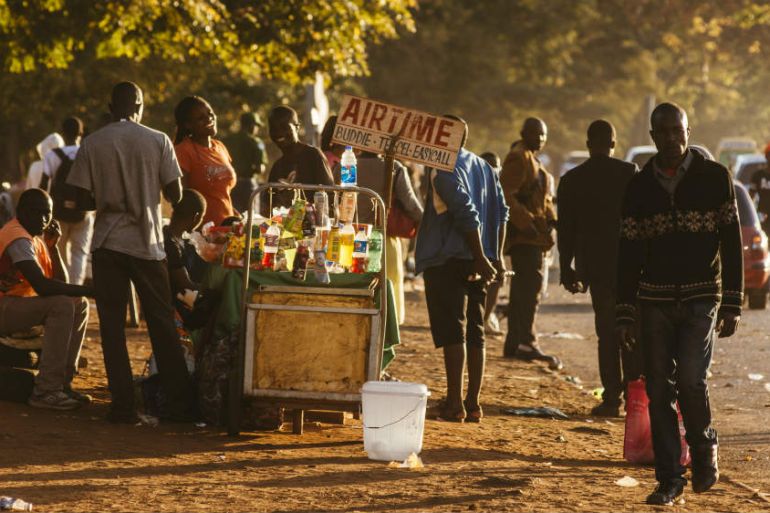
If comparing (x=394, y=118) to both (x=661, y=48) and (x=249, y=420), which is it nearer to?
(x=249, y=420)

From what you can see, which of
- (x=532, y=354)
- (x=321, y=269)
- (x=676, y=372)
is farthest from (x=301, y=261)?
(x=532, y=354)

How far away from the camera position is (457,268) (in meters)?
10.2

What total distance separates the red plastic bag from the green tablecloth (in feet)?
4.63

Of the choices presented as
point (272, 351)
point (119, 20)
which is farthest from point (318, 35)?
point (272, 351)

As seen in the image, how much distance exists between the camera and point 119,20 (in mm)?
17984

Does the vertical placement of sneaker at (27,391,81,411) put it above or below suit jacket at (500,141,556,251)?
below

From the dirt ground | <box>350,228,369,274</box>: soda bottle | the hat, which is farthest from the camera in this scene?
the hat

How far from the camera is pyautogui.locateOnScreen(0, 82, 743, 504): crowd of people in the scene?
7.60 meters

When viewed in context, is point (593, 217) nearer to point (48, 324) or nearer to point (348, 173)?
point (348, 173)

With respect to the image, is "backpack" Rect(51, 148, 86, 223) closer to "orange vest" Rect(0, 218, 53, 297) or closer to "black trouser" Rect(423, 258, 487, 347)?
"orange vest" Rect(0, 218, 53, 297)

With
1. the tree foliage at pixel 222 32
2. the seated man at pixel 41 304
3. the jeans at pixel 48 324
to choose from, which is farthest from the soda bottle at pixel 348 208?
the tree foliage at pixel 222 32

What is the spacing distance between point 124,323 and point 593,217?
3.35 meters

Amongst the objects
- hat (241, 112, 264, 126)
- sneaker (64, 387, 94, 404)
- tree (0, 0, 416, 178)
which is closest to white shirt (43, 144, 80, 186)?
hat (241, 112, 264, 126)

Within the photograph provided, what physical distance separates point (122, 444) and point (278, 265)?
49.4 inches
